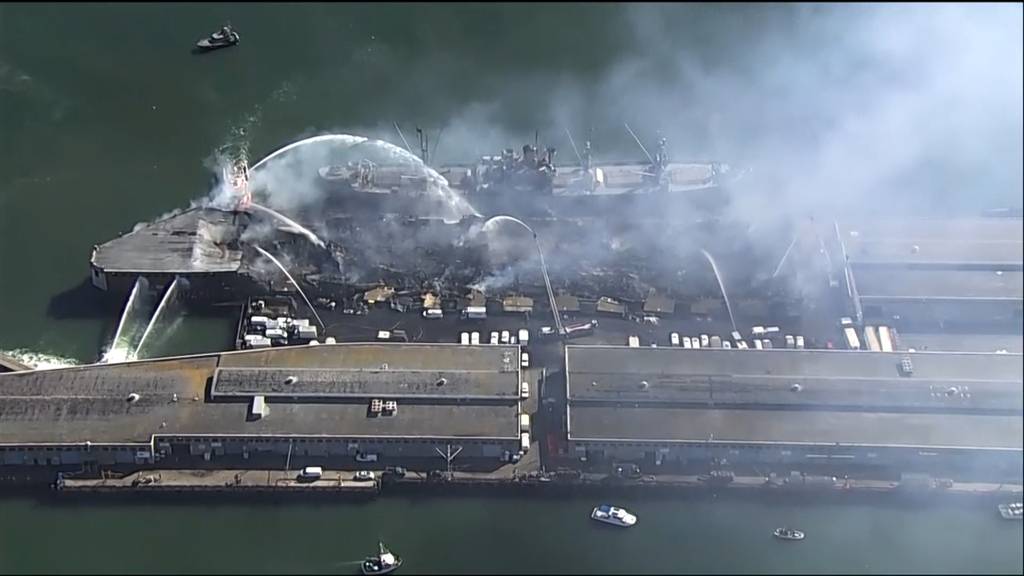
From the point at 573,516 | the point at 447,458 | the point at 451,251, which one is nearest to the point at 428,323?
the point at 451,251

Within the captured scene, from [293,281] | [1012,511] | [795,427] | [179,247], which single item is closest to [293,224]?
[293,281]

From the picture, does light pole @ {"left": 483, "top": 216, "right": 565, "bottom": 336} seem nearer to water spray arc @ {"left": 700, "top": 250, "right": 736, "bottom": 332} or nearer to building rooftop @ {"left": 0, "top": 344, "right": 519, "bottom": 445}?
building rooftop @ {"left": 0, "top": 344, "right": 519, "bottom": 445}

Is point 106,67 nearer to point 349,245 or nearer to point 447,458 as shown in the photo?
point 349,245

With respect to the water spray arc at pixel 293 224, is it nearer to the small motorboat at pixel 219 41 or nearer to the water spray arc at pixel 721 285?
the small motorboat at pixel 219 41

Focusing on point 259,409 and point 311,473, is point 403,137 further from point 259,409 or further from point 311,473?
point 311,473

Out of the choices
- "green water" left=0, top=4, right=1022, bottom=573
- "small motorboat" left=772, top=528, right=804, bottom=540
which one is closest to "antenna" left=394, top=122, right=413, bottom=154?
"green water" left=0, top=4, right=1022, bottom=573

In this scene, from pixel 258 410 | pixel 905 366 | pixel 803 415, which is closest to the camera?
pixel 258 410
